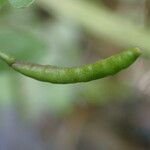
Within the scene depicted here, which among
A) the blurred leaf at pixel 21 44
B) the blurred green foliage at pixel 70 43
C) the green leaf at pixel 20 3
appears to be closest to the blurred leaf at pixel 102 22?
the blurred green foliage at pixel 70 43

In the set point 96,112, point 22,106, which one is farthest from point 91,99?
point 22,106

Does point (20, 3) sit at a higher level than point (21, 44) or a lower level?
higher

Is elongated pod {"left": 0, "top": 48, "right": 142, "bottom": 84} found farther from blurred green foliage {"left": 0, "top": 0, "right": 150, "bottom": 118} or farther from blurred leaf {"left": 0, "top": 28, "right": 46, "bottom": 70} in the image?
blurred green foliage {"left": 0, "top": 0, "right": 150, "bottom": 118}

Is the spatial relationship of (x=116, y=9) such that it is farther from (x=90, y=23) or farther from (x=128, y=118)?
(x=128, y=118)

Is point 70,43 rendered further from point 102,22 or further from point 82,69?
point 82,69

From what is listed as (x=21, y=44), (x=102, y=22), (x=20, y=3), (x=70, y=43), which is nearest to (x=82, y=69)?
(x=20, y=3)

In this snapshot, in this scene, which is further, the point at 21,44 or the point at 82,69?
the point at 21,44
